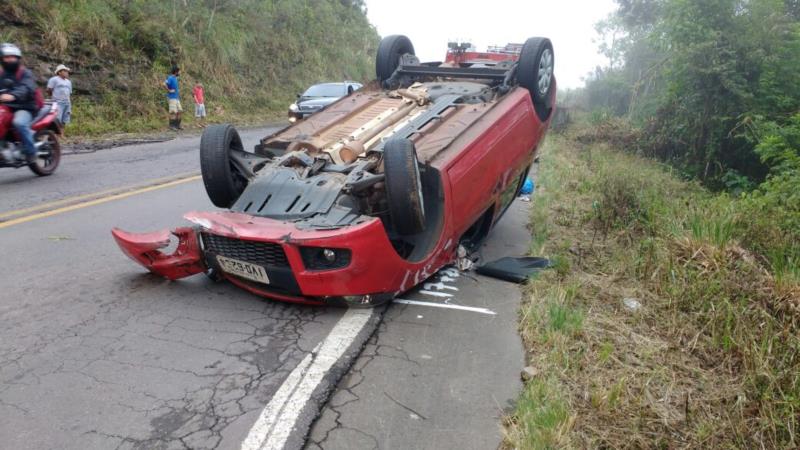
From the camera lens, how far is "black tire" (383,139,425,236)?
13.3ft

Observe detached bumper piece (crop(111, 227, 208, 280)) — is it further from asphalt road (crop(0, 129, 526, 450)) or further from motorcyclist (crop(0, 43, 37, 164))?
motorcyclist (crop(0, 43, 37, 164))

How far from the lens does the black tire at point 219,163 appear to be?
4793 mm

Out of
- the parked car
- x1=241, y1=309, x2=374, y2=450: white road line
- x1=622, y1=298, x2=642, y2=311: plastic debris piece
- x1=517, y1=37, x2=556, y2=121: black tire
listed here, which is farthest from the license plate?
the parked car

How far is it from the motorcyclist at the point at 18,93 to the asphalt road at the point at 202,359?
291cm

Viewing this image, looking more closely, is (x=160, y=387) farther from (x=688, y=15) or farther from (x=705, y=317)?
(x=688, y=15)

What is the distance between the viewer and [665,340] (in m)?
3.74

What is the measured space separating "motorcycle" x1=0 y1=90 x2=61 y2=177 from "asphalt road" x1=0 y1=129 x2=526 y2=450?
2897 mm

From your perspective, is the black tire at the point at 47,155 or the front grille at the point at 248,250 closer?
the front grille at the point at 248,250

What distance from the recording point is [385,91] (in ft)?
22.2

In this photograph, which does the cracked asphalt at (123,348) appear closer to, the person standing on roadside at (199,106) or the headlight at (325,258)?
the headlight at (325,258)

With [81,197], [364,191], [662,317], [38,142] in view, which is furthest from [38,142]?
[662,317]

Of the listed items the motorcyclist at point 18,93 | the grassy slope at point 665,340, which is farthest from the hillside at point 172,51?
the grassy slope at point 665,340

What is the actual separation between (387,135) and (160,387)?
9.90ft

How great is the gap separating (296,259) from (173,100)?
13230 millimetres
